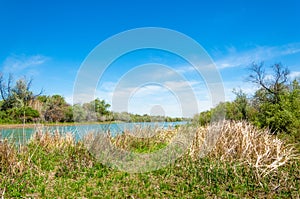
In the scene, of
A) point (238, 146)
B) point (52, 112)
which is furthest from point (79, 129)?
point (52, 112)

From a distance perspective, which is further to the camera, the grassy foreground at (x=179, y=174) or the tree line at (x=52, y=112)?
the tree line at (x=52, y=112)

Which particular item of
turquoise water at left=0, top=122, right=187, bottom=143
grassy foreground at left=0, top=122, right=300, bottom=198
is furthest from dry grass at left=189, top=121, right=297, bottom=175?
turquoise water at left=0, top=122, right=187, bottom=143

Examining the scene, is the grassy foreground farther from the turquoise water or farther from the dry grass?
the turquoise water

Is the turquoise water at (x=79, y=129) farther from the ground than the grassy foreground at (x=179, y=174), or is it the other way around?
the turquoise water at (x=79, y=129)

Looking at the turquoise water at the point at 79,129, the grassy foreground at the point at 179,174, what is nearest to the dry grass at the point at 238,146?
the grassy foreground at the point at 179,174

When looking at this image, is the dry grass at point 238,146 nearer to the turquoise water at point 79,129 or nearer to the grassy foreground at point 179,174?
the grassy foreground at point 179,174

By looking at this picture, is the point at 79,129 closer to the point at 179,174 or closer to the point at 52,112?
the point at 179,174

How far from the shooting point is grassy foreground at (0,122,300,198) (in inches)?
156

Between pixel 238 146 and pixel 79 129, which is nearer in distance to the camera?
pixel 238 146

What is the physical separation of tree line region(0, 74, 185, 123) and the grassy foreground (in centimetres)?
124

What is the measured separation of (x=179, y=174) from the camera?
15.9 ft

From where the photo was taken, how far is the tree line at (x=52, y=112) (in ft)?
33.0

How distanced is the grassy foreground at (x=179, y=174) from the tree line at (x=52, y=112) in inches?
48.7

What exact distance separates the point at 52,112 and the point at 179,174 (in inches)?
736
